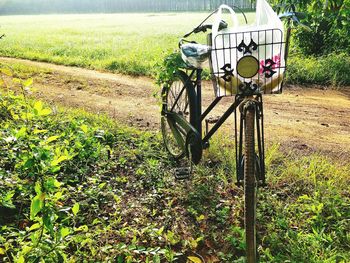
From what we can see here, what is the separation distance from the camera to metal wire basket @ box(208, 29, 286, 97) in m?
2.16

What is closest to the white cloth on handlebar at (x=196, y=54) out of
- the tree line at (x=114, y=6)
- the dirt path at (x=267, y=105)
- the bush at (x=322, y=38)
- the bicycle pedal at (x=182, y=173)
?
the bicycle pedal at (x=182, y=173)

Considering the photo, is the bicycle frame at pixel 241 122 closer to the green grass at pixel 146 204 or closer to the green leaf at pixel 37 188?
the green grass at pixel 146 204

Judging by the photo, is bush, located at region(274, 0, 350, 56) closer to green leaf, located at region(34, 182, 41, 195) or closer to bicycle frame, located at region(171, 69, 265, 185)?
bicycle frame, located at region(171, 69, 265, 185)

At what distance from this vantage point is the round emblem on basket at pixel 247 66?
7.18ft

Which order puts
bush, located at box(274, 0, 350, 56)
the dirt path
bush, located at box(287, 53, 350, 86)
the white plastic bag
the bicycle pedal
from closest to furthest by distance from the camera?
the white plastic bag → the bicycle pedal → the dirt path → bush, located at box(287, 53, 350, 86) → bush, located at box(274, 0, 350, 56)

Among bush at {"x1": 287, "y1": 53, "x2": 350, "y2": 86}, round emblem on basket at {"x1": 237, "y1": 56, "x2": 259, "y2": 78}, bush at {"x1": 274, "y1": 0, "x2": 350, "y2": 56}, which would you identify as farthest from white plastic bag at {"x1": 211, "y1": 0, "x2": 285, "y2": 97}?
bush at {"x1": 274, "y1": 0, "x2": 350, "y2": 56}

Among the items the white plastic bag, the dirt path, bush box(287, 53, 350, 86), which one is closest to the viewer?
the white plastic bag

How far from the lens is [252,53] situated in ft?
7.23

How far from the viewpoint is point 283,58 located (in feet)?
7.30

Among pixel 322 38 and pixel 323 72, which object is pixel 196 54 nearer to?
pixel 323 72

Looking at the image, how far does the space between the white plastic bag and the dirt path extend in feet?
6.95

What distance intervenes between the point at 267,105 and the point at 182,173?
2549 mm

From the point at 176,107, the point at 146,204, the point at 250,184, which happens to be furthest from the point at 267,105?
the point at 250,184

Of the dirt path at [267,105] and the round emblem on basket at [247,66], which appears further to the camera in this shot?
the dirt path at [267,105]
